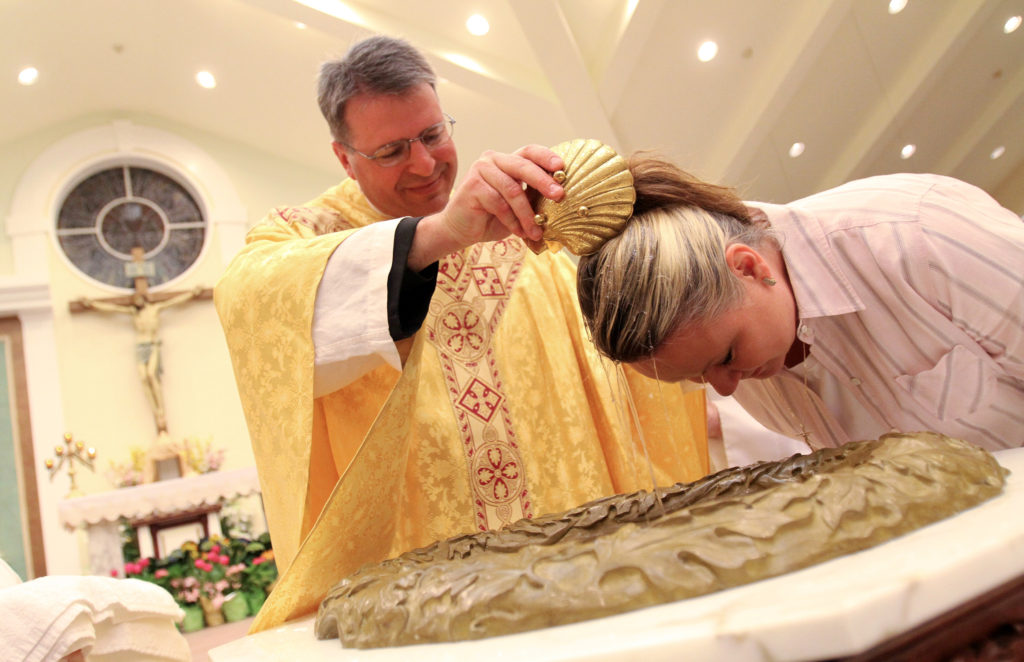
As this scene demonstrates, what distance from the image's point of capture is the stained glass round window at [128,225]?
10.8m

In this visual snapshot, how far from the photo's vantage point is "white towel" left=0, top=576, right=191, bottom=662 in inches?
121

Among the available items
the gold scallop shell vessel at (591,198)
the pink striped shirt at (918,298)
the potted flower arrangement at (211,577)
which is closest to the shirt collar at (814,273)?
the pink striped shirt at (918,298)

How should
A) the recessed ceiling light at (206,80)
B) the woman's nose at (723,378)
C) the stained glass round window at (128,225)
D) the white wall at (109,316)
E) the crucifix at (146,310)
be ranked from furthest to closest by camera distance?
the stained glass round window at (128,225), the crucifix at (146,310), the white wall at (109,316), the recessed ceiling light at (206,80), the woman's nose at (723,378)

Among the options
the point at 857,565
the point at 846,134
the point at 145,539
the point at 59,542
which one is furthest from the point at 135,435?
the point at 857,565

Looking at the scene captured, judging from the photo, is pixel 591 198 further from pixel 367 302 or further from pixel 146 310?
pixel 146 310

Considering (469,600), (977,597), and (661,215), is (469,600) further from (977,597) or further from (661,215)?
(661,215)

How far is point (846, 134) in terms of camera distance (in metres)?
8.20

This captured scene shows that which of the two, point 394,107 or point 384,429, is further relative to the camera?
point 394,107

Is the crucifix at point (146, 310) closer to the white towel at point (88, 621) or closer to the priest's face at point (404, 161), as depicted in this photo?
the white towel at point (88, 621)

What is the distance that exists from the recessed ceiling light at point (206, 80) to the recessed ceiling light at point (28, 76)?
1.59m

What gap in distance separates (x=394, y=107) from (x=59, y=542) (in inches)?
351

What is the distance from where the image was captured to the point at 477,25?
25.5 feet

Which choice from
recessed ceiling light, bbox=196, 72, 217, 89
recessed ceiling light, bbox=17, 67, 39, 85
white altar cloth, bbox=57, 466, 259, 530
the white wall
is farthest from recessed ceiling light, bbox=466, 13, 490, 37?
recessed ceiling light, bbox=17, 67, 39, 85

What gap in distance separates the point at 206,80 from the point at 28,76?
1746mm
